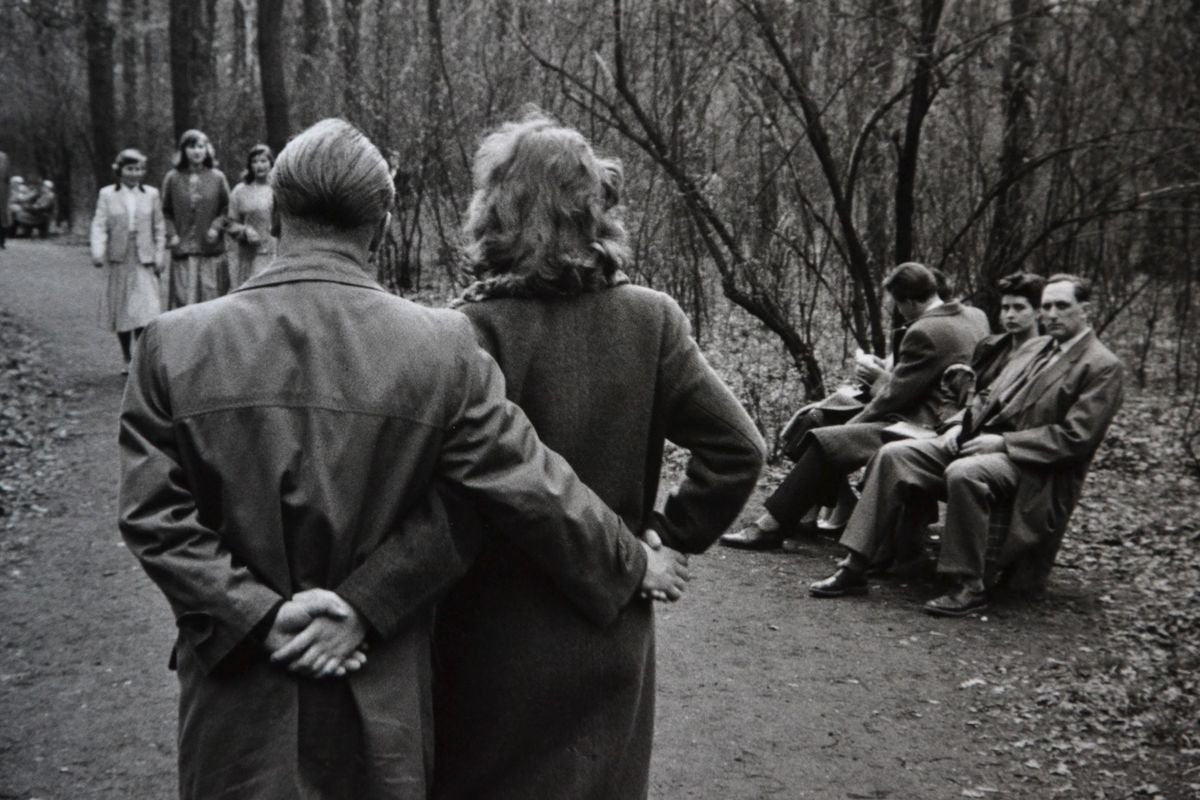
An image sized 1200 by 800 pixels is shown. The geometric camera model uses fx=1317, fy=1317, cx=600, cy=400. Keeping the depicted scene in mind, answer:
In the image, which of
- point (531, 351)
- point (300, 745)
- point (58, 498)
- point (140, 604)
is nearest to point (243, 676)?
point (300, 745)

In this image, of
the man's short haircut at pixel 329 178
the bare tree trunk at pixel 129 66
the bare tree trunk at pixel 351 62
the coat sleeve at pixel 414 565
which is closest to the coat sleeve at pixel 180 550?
the coat sleeve at pixel 414 565

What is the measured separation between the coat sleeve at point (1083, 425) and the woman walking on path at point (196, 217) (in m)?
7.77

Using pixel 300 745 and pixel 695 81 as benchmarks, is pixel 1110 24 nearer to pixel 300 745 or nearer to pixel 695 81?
pixel 695 81

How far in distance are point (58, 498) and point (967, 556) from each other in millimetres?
5742

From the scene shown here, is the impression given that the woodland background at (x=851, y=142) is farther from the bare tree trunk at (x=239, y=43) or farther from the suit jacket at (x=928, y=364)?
the bare tree trunk at (x=239, y=43)

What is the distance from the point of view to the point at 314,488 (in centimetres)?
236

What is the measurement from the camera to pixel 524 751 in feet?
9.18

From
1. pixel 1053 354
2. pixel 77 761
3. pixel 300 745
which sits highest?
pixel 1053 354

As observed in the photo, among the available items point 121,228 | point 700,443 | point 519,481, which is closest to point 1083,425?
point 700,443

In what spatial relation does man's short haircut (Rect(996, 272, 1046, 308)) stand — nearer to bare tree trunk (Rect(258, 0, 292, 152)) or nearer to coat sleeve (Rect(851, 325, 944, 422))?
coat sleeve (Rect(851, 325, 944, 422))

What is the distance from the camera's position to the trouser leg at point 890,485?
6.92 metres

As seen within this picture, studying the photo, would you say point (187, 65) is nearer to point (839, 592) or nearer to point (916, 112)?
point (916, 112)

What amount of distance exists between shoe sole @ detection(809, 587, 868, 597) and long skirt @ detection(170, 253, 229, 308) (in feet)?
23.2

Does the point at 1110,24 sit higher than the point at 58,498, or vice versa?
the point at 1110,24
